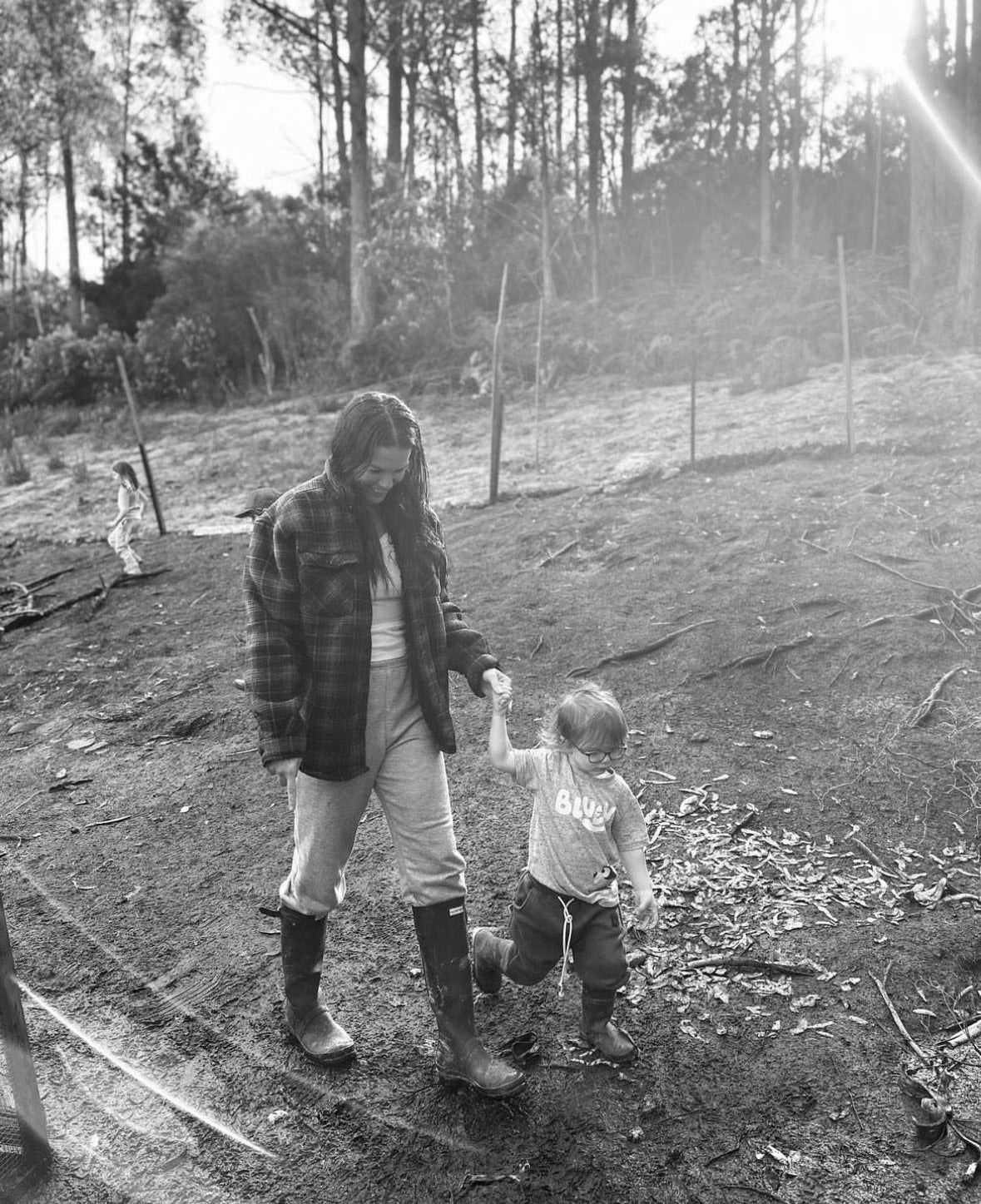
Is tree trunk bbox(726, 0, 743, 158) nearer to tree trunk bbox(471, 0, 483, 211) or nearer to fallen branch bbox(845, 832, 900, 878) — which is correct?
tree trunk bbox(471, 0, 483, 211)

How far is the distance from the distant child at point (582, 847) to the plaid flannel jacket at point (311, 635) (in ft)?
1.21

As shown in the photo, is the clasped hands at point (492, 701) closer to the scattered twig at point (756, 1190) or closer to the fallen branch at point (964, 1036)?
the scattered twig at point (756, 1190)

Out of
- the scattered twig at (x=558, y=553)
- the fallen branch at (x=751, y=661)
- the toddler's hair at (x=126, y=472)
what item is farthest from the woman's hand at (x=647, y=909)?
the toddler's hair at (x=126, y=472)

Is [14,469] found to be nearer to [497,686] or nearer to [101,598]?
[101,598]

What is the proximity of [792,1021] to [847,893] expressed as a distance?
2.36 feet

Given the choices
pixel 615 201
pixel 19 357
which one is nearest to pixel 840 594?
pixel 19 357

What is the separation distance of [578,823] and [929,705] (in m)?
2.74

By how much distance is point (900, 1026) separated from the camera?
2.71m

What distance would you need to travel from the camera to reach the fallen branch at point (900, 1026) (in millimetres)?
2600

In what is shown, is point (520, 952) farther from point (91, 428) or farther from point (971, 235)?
point (91, 428)

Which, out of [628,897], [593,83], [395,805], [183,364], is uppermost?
[593,83]

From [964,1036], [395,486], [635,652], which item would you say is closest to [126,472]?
[635,652]

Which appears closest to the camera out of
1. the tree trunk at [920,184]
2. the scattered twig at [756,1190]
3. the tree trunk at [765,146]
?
the scattered twig at [756,1190]

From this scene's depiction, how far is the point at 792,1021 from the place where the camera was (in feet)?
9.12
